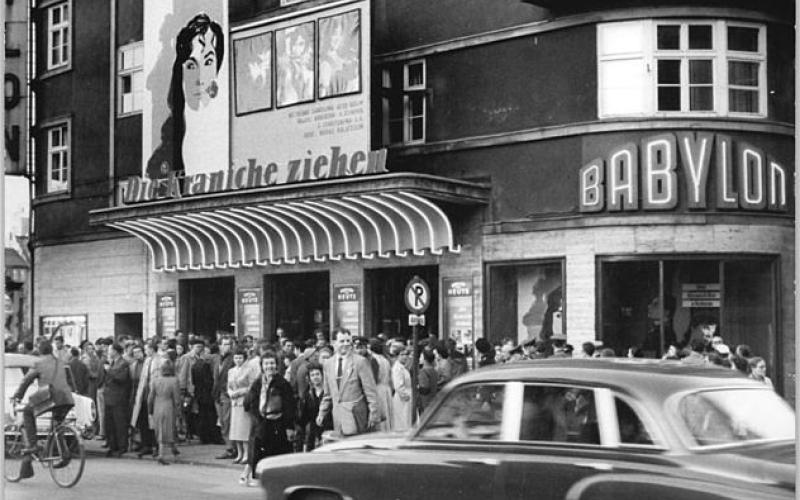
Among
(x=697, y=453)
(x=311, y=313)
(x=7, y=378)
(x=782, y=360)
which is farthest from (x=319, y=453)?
(x=311, y=313)

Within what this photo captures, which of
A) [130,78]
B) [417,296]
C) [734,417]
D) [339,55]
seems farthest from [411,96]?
[734,417]

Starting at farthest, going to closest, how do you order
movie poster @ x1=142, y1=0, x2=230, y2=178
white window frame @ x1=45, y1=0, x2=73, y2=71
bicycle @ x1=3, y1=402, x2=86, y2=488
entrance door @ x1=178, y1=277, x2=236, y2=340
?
white window frame @ x1=45, y1=0, x2=73, y2=71 → entrance door @ x1=178, y1=277, x2=236, y2=340 → movie poster @ x1=142, y1=0, x2=230, y2=178 → bicycle @ x1=3, y1=402, x2=86, y2=488

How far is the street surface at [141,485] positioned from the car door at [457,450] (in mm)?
4262

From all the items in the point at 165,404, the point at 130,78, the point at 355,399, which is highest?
the point at 130,78

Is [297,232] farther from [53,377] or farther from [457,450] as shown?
[457,450]

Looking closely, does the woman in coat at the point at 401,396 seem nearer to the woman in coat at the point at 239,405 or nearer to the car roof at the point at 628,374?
the woman in coat at the point at 239,405

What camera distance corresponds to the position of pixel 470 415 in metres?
8.31

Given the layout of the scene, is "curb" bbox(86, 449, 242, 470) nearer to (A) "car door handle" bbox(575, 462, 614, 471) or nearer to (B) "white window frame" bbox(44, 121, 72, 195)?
(A) "car door handle" bbox(575, 462, 614, 471)

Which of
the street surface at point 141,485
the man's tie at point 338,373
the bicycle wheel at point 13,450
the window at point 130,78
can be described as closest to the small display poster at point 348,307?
the street surface at point 141,485

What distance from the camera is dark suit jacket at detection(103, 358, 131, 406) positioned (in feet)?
63.6

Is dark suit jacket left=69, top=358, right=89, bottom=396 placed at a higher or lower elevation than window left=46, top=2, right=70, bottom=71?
lower

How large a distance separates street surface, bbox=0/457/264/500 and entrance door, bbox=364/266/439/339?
7.37 meters

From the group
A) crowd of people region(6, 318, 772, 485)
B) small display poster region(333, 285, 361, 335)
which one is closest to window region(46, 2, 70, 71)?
crowd of people region(6, 318, 772, 485)

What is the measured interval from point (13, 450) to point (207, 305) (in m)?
13.6
